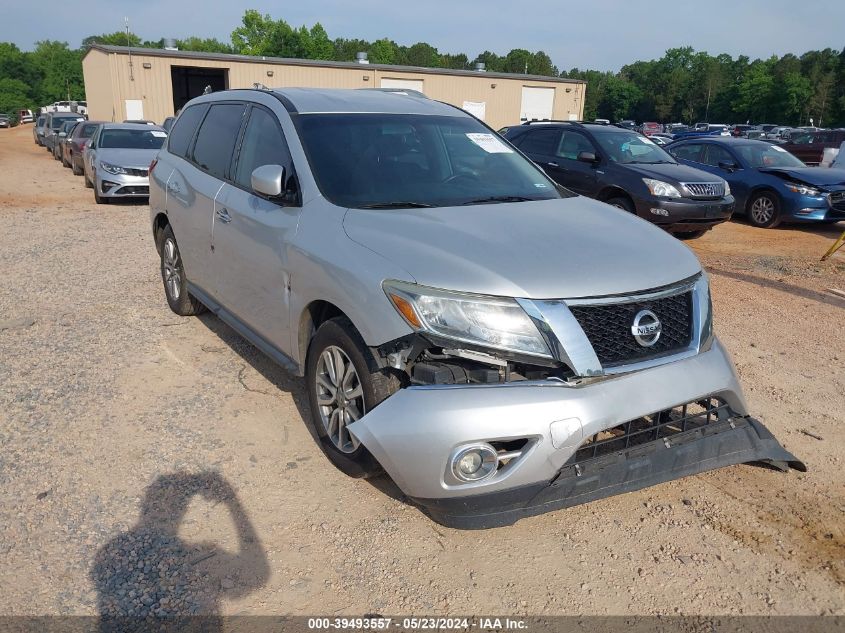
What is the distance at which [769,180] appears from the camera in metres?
12.5

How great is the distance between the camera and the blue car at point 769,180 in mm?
12055

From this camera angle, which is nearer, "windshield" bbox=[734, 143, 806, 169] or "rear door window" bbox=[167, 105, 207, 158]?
"rear door window" bbox=[167, 105, 207, 158]

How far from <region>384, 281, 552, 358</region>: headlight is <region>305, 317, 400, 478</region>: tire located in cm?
36

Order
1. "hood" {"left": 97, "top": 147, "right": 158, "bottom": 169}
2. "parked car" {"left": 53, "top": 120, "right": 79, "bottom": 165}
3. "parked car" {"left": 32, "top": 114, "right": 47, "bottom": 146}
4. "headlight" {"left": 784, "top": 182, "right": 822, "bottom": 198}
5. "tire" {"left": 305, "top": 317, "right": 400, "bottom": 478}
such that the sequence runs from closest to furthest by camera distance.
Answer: "tire" {"left": 305, "top": 317, "right": 400, "bottom": 478}, "headlight" {"left": 784, "top": 182, "right": 822, "bottom": 198}, "hood" {"left": 97, "top": 147, "right": 158, "bottom": 169}, "parked car" {"left": 53, "top": 120, "right": 79, "bottom": 165}, "parked car" {"left": 32, "top": 114, "right": 47, "bottom": 146}

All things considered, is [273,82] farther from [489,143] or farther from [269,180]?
[269,180]

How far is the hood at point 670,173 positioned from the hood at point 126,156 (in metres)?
9.42

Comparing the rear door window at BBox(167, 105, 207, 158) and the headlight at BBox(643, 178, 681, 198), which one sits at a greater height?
the rear door window at BBox(167, 105, 207, 158)

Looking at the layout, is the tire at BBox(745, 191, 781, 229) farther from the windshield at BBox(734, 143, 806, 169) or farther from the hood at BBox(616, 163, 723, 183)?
the hood at BBox(616, 163, 723, 183)

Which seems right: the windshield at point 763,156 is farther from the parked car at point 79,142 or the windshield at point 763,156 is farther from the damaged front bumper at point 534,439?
the parked car at point 79,142

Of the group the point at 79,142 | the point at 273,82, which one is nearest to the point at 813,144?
the point at 273,82

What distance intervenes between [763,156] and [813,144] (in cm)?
1592

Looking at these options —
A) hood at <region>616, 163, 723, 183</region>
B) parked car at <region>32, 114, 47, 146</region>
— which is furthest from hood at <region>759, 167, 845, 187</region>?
parked car at <region>32, 114, 47, 146</region>

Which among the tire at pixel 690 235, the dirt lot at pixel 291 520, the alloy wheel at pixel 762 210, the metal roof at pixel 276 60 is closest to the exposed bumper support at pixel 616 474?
the dirt lot at pixel 291 520

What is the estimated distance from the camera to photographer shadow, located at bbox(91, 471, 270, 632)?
2.72 meters
